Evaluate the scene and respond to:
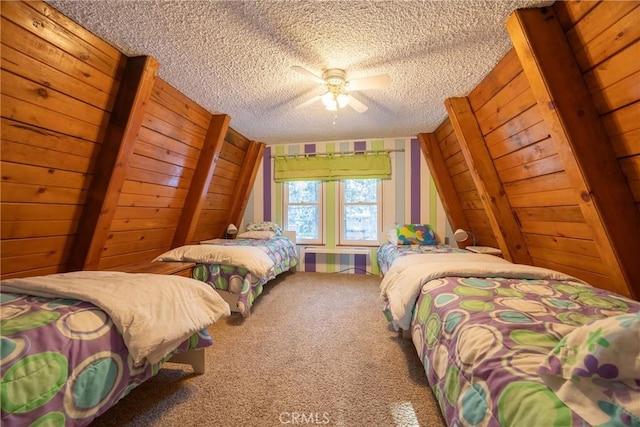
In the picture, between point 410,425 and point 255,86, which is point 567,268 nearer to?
point 410,425

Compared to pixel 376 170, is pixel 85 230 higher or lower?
lower

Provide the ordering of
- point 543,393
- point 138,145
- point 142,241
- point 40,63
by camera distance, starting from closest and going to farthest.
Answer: point 543,393
point 40,63
point 138,145
point 142,241

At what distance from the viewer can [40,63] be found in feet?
4.46

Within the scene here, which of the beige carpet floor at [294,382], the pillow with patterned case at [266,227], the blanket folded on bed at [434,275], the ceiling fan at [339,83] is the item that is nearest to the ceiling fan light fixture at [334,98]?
the ceiling fan at [339,83]

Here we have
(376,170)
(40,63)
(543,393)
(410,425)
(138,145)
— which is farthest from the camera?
(376,170)

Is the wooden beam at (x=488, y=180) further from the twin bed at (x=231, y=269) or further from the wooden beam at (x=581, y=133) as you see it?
the twin bed at (x=231, y=269)

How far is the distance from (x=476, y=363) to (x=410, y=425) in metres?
0.62

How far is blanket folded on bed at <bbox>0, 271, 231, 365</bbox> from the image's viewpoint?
3.70 feet

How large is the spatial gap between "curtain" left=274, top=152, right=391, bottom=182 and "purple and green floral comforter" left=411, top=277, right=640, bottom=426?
2.51m

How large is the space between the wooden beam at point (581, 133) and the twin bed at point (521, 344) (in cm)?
37

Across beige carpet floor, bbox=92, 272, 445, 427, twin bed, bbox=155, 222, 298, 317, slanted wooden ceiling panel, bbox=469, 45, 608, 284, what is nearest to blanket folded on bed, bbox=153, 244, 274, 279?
twin bed, bbox=155, 222, 298, 317

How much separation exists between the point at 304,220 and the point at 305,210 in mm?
163

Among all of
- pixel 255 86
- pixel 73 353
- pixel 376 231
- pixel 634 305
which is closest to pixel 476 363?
pixel 634 305
